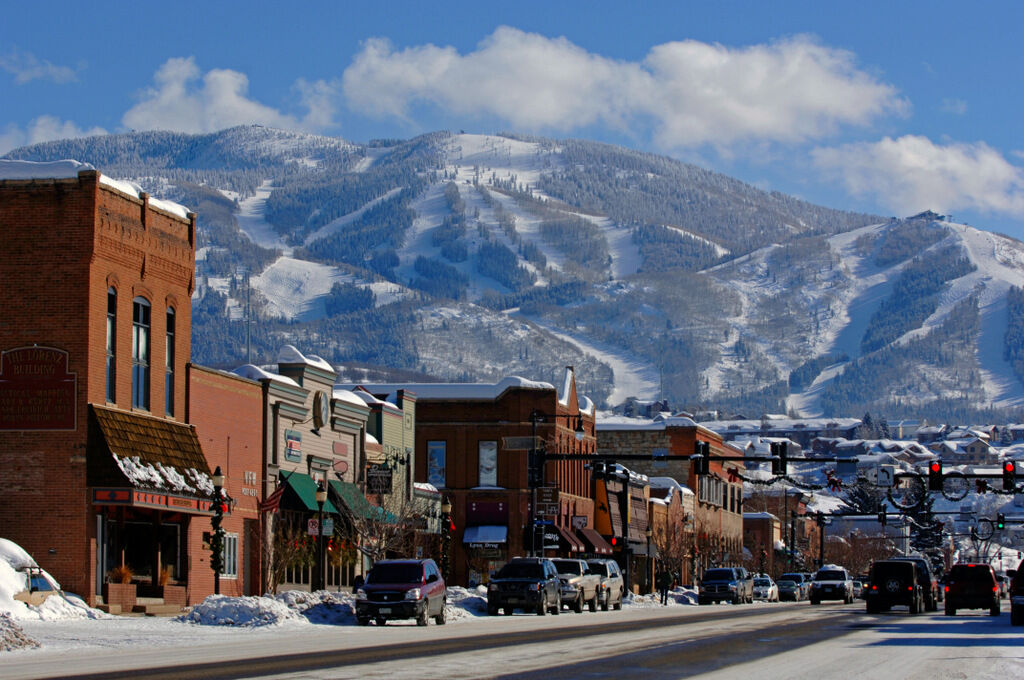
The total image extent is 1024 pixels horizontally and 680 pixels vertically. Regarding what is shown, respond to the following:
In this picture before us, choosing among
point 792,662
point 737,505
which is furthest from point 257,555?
point 737,505

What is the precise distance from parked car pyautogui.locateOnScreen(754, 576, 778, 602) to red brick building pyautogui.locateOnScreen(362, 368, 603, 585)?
11274 millimetres

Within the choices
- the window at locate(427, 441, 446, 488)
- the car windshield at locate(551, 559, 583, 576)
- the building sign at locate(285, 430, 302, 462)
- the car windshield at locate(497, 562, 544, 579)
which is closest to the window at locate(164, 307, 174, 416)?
the building sign at locate(285, 430, 302, 462)

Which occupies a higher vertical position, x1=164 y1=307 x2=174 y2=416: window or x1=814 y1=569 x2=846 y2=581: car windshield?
x1=164 y1=307 x2=174 y2=416: window

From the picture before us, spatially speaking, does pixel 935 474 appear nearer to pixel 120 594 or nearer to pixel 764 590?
pixel 120 594

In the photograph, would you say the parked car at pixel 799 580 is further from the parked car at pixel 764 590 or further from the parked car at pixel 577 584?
the parked car at pixel 577 584

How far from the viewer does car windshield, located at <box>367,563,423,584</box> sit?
47.4 meters

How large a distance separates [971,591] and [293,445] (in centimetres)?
2664

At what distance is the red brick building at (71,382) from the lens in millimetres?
45812

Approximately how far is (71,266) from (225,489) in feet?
40.2

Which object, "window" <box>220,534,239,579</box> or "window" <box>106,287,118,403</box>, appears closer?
"window" <box>106,287,118,403</box>

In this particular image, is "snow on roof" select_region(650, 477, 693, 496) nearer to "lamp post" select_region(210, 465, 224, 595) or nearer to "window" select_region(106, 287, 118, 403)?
"lamp post" select_region(210, 465, 224, 595)

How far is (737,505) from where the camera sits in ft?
497

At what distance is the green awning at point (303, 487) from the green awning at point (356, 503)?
7.32 ft

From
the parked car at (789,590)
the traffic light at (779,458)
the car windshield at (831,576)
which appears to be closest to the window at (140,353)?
the traffic light at (779,458)
